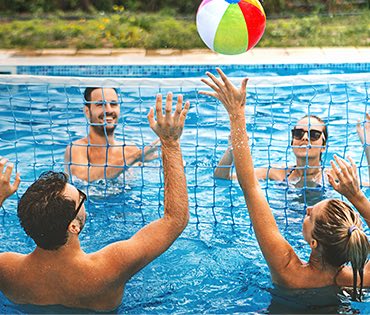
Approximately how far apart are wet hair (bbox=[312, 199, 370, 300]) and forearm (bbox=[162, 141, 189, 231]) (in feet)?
2.44

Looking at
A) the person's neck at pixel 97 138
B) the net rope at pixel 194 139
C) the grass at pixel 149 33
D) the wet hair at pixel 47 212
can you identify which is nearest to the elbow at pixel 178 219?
the wet hair at pixel 47 212

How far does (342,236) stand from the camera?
12.4 feet

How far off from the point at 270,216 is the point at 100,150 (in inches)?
122

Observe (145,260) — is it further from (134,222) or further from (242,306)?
(134,222)

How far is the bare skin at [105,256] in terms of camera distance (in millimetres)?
3732

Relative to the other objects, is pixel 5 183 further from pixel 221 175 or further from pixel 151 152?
pixel 151 152

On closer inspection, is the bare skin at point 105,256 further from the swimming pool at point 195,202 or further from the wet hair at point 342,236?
the wet hair at point 342,236

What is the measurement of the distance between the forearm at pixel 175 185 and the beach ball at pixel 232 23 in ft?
6.35

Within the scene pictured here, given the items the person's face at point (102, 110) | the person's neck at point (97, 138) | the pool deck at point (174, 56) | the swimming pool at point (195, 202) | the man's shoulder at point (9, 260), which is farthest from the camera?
the pool deck at point (174, 56)

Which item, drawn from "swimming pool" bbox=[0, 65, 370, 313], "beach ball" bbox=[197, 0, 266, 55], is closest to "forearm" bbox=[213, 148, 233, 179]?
"swimming pool" bbox=[0, 65, 370, 313]

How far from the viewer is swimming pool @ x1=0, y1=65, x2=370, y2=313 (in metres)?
4.86

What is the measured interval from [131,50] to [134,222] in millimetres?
5188

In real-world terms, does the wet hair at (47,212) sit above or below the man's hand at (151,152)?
above

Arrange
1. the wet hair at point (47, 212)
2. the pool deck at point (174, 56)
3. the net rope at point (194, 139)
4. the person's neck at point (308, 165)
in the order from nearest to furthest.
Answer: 1. the wet hair at point (47, 212)
2. the net rope at point (194, 139)
3. the person's neck at point (308, 165)
4. the pool deck at point (174, 56)
